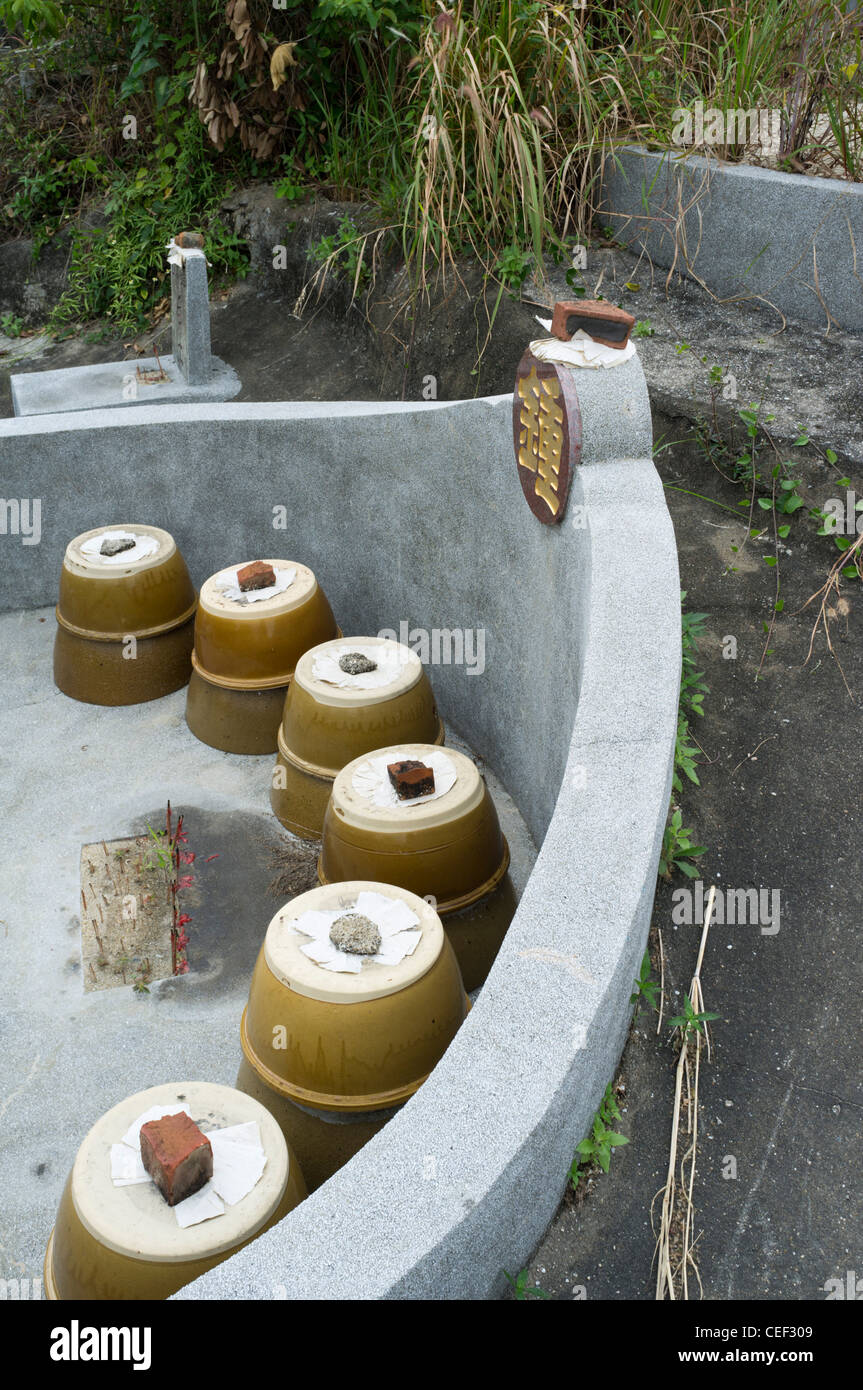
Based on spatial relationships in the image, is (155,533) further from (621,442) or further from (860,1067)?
(860,1067)

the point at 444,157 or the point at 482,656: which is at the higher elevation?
the point at 444,157

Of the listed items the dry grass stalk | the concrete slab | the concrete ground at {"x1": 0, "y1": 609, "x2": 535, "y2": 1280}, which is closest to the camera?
the dry grass stalk

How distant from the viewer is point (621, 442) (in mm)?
3955

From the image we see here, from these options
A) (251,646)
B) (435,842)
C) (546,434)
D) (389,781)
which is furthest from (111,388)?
(435,842)

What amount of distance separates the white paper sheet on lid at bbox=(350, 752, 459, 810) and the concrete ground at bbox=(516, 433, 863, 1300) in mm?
877

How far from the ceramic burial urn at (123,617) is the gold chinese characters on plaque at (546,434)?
1.97m

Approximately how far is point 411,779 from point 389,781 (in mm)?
139

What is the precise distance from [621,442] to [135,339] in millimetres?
5621

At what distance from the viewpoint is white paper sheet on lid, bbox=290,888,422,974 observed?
3094 millimetres

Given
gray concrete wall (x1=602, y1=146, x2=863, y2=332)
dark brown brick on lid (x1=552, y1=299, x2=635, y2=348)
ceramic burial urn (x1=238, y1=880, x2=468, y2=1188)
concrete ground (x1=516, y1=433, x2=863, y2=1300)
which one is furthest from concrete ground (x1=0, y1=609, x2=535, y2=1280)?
gray concrete wall (x1=602, y1=146, x2=863, y2=332)

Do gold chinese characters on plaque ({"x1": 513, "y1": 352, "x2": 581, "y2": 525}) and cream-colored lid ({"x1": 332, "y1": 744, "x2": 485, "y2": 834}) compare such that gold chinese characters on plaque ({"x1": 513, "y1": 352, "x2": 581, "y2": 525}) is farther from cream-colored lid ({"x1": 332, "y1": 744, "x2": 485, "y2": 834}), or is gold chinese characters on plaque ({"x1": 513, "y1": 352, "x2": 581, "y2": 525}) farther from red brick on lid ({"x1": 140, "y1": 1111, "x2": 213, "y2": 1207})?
red brick on lid ({"x1": 140, "y1": 1111, "x2": 213, "y2": 1207})

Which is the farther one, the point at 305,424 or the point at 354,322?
the point at 354,322

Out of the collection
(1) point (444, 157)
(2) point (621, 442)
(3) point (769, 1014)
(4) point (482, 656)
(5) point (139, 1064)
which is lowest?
(5) point (139, 1064)

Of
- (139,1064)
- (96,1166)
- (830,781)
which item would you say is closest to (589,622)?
(830,781)
